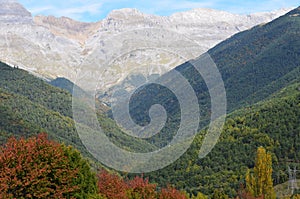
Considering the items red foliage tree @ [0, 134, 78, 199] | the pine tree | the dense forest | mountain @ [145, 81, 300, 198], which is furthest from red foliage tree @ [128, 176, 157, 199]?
mountain @ [145, 81, 300, 198]

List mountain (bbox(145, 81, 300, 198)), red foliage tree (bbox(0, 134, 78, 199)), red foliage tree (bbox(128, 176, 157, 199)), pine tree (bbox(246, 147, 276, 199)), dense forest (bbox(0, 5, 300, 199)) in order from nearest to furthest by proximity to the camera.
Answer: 1. red foliage tree (bbox(0, 134, 78, 199))
2. dense forest (bbox(0, 5, 300, 199))
3. red foliage tree (bbox(128, 176, 157, 199))
4. pine tree (bbox(246, 147, 276, 199))
5. mountain (bbox(145, 81, 300, 198))

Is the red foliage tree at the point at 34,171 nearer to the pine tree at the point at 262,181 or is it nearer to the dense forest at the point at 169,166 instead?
the dense forest at the point at 169,166

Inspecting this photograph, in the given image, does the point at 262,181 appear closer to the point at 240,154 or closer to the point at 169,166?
the point at 240,154

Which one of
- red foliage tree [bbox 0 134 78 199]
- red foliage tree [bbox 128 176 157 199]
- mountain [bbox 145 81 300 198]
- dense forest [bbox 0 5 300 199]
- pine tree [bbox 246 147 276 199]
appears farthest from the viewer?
mountain [bbox 145 81 300 198]

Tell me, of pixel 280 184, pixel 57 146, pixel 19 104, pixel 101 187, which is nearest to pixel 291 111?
pixel 280 184

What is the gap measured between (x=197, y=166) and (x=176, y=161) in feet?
24.5

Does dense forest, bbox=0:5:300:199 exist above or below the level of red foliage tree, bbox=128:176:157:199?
above

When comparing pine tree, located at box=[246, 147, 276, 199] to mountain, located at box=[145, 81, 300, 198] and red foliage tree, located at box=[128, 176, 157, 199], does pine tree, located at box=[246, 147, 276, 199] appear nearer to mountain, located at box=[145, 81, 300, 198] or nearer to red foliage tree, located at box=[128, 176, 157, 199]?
mountain, located at box=[145, 81, 300, 198]

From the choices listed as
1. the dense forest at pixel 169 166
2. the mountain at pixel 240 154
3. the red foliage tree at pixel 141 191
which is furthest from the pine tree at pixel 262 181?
the red foliage tree at pixel 141 191

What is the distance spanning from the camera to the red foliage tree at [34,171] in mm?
24562

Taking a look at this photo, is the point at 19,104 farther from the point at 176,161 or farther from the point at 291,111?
the point at 291,111

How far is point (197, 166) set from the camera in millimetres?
93625

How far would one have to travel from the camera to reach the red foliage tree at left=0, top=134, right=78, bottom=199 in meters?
24.6

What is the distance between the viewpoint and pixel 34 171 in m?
25.4
